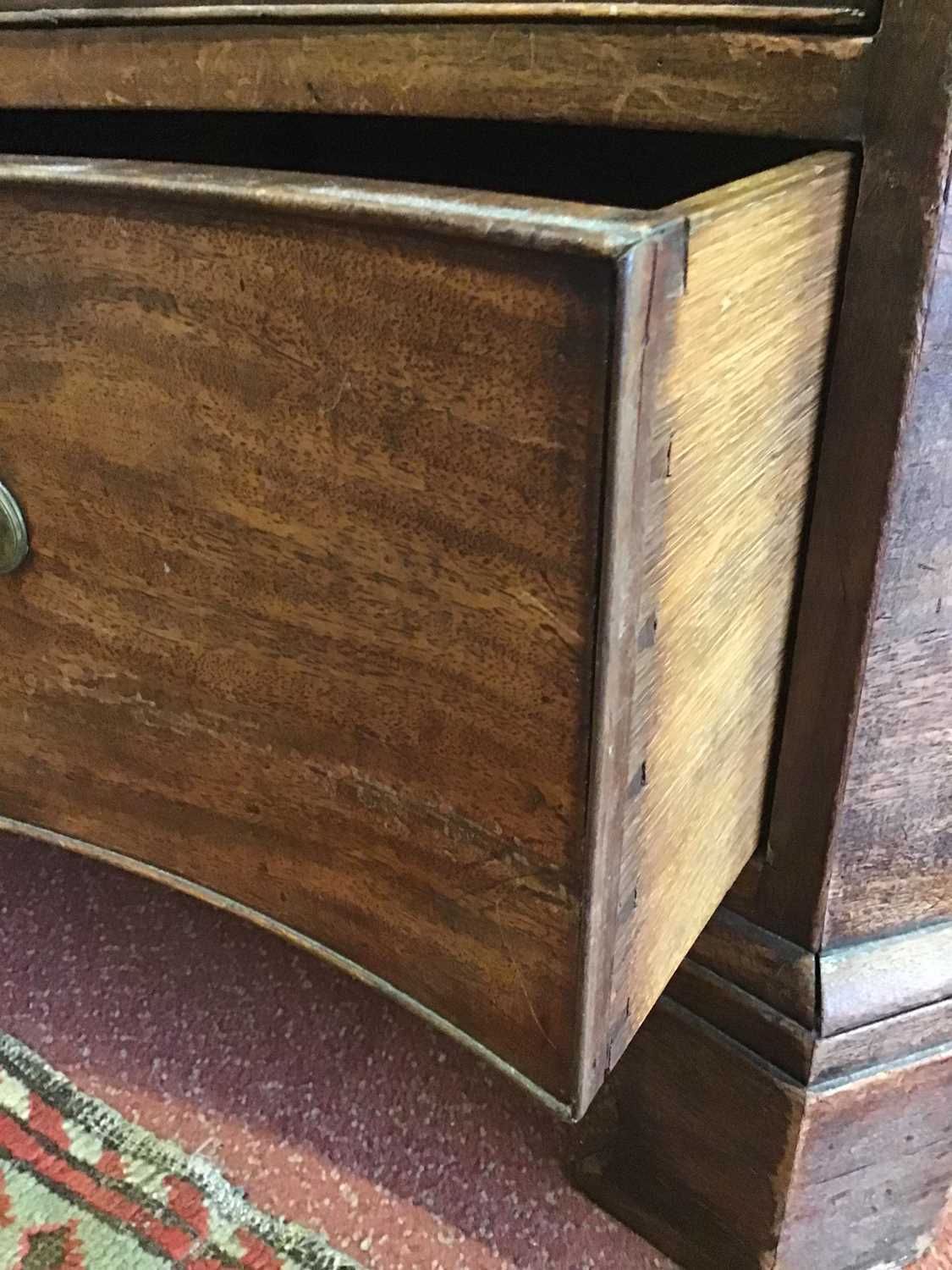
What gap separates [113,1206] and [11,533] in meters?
0.43

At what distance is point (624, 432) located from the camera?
291 millimetres

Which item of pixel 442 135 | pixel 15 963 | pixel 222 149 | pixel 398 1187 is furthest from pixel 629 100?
pixel 15 963

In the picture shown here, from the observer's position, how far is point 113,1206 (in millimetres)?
672

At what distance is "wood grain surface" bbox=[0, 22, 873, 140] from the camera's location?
38 cm

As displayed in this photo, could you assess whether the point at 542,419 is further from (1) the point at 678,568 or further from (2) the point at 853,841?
(2) the point at 853,841

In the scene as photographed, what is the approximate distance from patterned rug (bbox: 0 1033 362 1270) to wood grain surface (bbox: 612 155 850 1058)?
0.35 metres

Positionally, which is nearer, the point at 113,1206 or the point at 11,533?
the point at 11,533

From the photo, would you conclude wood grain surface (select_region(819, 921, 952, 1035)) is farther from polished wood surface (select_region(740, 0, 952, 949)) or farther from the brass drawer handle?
the brass drawer handle

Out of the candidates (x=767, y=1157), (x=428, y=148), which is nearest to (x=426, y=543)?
(x=428, y=148)

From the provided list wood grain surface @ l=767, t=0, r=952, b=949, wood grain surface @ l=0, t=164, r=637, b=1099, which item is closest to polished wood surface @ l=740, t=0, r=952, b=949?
wood grain surface @ l=767, t=0, r=952, b=949

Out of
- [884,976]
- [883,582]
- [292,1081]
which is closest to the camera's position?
[883,582]

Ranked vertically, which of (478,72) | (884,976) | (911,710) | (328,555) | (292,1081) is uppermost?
(478,72)

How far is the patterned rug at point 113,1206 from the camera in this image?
0.65 metres

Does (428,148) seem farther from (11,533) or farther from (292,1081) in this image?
(292,1081)
